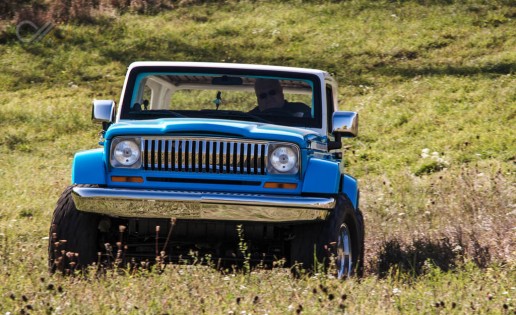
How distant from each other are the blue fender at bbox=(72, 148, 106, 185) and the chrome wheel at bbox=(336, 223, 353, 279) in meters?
1.63

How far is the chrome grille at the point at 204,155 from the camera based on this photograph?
6910 mm

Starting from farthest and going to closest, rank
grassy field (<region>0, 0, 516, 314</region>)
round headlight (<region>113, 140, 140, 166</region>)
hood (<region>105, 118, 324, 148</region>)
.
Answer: round headlight (<region>113, 140, 140, 166</region>) < hood (<region>105, 118, 324, 148</region>) < grassy field (<region>0, 0, 516, 314</region>)

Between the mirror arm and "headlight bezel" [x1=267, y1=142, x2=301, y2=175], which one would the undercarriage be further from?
the mirror arm

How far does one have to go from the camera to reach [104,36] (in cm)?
2308

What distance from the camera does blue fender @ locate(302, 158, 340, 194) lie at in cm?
682

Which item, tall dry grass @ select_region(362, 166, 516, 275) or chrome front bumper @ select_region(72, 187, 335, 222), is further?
tall dry grass @ select_region(362, 166, 516, 275)

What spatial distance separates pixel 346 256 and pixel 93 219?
179 cm

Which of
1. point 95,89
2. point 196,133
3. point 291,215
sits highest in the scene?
point 196,133

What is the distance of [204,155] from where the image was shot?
6.93m

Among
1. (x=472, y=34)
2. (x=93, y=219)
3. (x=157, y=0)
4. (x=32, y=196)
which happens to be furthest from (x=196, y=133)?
(x=157, y=0)

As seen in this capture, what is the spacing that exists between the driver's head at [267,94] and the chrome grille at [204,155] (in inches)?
50.4

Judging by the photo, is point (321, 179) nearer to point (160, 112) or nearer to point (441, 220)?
point (160, 112)

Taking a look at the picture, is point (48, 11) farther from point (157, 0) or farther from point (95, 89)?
point (95, 89)

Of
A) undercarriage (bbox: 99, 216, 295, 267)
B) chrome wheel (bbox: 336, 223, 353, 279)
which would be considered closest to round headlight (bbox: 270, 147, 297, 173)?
undercarriage (bbox: 99, 216, 295, 267)
